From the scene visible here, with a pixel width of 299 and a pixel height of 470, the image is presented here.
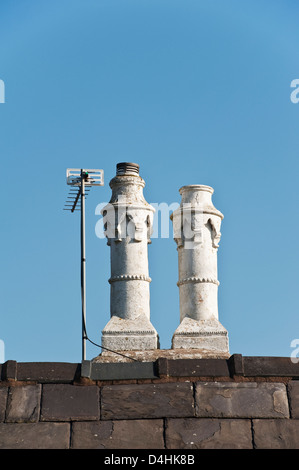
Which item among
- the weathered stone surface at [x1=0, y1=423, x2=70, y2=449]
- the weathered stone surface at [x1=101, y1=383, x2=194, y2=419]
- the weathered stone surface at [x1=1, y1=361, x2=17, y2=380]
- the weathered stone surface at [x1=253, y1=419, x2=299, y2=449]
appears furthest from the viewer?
the weathered stone surface at [x1=1, y1=361, x2=17, y2=380]

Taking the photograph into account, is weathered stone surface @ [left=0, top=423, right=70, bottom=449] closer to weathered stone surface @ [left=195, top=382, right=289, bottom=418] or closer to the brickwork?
the brickwork

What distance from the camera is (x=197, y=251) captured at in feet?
44.9

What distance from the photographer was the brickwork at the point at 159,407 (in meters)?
9.78

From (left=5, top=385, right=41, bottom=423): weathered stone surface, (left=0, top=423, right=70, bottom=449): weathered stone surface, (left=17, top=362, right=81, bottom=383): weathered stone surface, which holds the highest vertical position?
(left=17, top=362, right=81, bottom=383): weathered stone surface

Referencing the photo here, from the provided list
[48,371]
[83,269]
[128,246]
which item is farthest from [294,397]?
[83,269]

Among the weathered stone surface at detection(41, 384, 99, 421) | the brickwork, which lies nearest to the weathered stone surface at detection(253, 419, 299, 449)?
the brickwork

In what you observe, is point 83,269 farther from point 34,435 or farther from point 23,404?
point 34,435

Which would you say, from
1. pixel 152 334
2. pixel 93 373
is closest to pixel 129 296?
pixel 152 334

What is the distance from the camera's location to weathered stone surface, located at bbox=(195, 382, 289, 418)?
32.9ft

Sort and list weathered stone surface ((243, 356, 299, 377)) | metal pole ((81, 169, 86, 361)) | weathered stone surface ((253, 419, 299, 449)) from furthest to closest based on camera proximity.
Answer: metal pole ((81, 169, 86, 361))
weathered stone surface ((243, 356, 299, 377))
weathered stone surface ((253, 419, 299, 449))

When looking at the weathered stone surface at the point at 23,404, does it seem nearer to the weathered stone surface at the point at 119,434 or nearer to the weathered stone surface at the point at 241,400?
the weathered stone surface at the point at 119,434

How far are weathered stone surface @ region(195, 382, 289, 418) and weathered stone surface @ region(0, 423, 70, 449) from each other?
1.53 meters

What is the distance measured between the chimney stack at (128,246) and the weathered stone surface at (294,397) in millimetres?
3476

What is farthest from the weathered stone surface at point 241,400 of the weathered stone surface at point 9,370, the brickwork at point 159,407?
the weathered stone surface at point 9,370
